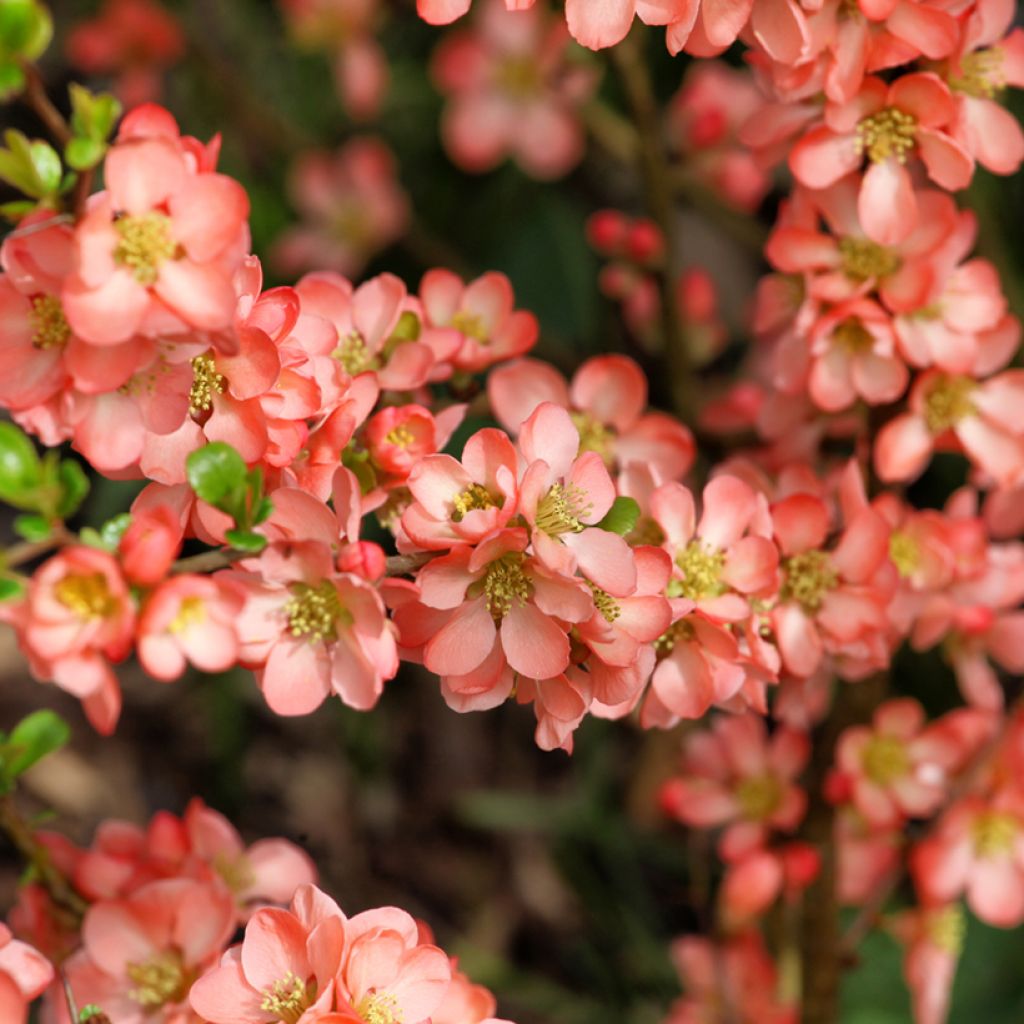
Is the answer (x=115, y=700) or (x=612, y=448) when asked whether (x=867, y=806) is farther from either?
(x=115, y=700)

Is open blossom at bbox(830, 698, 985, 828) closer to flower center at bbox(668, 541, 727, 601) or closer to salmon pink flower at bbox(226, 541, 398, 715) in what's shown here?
flower center at bbox(668, 541, 727, 601)

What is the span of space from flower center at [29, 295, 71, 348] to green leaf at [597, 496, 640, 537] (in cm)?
32

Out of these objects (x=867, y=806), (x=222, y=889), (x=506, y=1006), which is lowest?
(x=506, y=1006)

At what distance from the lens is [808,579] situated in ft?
3.06

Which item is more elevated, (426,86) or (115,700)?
(115,700)

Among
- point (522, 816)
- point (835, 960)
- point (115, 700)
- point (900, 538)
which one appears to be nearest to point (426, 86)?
point (522, 816)

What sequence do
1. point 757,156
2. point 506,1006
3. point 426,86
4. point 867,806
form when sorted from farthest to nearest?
point 426,86
point 506,1006
point 867,806
point 757,156

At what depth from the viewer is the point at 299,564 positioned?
702 millimetres

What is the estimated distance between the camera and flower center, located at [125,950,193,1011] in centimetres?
84

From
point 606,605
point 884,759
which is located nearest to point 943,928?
point 884,759

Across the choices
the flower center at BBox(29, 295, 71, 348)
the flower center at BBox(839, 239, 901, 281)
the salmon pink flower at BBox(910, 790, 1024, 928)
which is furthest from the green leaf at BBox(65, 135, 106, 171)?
the salmon pink flower at BBox(910, 790, 1024, 928)

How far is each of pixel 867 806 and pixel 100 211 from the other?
0.84 metres

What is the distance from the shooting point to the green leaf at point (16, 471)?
600 mm

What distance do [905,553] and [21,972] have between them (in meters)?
0.70
